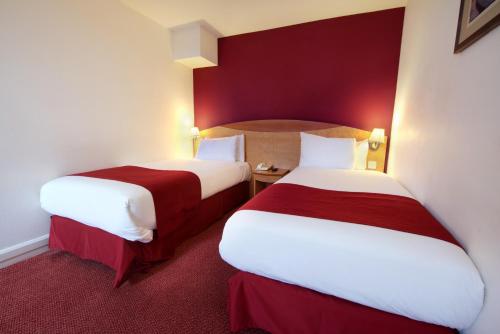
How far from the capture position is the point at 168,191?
5.80 feet

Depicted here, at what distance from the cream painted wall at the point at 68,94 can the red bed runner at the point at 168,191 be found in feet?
1.40

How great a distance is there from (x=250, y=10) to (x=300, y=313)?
301 centimetres

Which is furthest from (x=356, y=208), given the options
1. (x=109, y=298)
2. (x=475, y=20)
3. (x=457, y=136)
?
(x=109, y=298)

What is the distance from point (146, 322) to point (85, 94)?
218 cm

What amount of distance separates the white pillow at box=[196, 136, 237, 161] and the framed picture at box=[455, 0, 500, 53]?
2.41 meters

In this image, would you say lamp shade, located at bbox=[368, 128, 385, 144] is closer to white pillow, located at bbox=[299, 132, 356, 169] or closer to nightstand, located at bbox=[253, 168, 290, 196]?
white pillow, located at bbox=[299, 132, 356, 169]

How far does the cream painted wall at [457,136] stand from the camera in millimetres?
783

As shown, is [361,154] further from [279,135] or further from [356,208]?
[356,208]

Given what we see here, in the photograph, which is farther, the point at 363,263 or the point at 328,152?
→ the point at 328,152

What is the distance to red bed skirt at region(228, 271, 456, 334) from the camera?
0.85 metres

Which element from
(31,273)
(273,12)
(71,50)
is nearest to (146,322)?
(31,273)

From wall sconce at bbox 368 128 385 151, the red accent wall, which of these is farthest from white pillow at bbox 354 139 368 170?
the red accent wall

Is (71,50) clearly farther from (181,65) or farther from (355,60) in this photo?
(355,60)

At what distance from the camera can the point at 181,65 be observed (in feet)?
11.2
